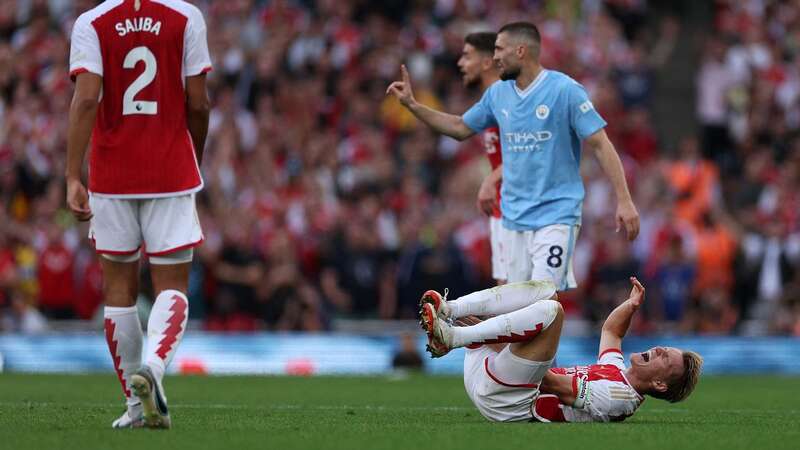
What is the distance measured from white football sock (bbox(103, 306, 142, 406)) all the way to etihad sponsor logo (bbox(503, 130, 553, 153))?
133 inches

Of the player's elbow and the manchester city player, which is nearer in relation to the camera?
the player's elbow

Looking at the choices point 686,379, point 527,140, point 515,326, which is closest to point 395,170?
point 527,140

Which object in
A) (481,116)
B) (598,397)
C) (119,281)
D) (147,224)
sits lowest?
(598,397)

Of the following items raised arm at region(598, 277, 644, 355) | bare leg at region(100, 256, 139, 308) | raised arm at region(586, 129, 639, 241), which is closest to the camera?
bare leg at region(100, 256, 139, 308)

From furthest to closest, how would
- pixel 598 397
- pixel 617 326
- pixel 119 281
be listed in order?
pixel 617 326
pixel 598 397
pixel 119 281

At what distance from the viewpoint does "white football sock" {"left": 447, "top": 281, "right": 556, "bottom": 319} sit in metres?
8.95

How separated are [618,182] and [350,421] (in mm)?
2454

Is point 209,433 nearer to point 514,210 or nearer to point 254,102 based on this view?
point 514,210

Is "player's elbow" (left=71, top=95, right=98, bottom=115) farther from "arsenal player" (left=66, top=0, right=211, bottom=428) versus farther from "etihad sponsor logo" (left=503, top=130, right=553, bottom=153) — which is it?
"etihad sponsor logo" (left=503, top=130, right=553, bottom=153)

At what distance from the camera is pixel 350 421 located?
9461 mm

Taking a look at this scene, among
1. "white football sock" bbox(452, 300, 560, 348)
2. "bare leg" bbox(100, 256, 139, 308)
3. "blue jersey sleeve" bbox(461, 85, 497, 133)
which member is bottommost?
"white football sock" bbox(452, 300, 560, 348)

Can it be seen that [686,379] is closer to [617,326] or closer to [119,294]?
[617,326]

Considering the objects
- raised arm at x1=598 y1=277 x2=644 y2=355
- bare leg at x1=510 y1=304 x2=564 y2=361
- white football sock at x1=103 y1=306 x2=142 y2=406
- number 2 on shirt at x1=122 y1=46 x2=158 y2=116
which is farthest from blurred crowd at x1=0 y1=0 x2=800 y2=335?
number 2 on shirt at x1=122 y1=46 x2=158 y2=116

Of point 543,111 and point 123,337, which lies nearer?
point 123,337
